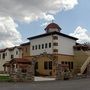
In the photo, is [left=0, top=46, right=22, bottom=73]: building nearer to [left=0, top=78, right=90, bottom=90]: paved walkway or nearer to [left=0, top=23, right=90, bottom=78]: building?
[left=0, top=23, right=90, bottom=78]: building

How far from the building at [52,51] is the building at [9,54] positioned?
29.9ft

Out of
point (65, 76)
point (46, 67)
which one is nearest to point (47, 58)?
point (46, 67)

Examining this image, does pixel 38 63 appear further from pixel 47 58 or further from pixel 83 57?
pixel 83 57

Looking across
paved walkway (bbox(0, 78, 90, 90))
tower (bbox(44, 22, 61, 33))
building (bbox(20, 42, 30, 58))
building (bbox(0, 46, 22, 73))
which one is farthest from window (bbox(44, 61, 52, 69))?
paved walkway (bbox(0, 78, 90, 90))

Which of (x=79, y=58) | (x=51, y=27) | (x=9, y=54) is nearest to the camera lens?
(x=79, y=58)

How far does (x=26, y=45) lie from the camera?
2702 inches

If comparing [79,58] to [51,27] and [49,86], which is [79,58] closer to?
[51,27]

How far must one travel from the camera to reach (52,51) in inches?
2286

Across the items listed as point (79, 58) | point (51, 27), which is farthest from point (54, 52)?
point (51, 27)

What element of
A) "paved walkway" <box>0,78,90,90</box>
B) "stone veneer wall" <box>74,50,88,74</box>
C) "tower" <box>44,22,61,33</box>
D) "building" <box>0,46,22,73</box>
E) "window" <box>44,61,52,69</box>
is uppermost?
"tower" <box>44,22,61,33</box>

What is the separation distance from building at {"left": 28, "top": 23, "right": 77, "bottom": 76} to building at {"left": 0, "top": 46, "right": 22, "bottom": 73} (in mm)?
9116

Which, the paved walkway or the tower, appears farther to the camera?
the tower

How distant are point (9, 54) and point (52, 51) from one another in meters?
19.6

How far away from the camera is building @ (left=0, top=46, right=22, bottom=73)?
72.0 m
